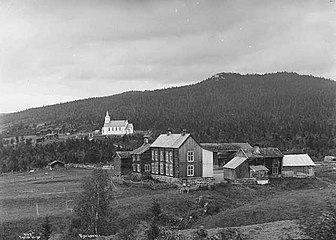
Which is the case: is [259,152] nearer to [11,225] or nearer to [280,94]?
[11,225]

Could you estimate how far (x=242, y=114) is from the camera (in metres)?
147

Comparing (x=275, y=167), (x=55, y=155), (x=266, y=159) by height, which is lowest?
(x=275, y=167)

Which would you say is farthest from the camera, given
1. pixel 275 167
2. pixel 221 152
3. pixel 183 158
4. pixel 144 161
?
pixel 221 152

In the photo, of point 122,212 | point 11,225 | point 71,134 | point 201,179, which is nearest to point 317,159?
point 201,179

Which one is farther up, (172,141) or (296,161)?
(172,141)

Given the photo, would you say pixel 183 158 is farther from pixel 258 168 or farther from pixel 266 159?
pixel 266 159

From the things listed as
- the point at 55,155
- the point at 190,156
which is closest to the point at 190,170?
the point at 190,156

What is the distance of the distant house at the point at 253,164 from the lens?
48.8 m

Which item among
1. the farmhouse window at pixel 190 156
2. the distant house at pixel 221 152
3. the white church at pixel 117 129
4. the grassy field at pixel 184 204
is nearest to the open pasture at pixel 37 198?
the grassy field at pixel 184 204

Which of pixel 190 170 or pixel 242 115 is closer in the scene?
pixel 190 170

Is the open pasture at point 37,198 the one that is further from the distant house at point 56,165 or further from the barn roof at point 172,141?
the distant house at point 56,165

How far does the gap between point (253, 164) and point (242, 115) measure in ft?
312

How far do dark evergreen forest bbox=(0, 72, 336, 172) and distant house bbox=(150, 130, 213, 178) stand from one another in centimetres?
3515

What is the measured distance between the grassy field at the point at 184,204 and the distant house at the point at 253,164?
230cm
